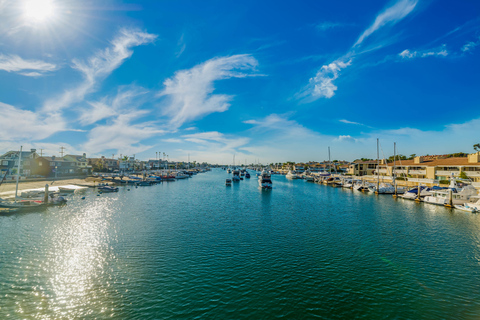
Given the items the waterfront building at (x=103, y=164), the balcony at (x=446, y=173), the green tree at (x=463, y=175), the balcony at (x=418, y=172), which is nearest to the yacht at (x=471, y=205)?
the green tree at (x=463, y=175)

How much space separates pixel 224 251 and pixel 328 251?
1171 cm

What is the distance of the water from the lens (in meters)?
14.4

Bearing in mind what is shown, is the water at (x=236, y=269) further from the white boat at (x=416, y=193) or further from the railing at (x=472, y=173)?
the railing at (x=472, y=173)

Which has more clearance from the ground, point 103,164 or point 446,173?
point 103,164

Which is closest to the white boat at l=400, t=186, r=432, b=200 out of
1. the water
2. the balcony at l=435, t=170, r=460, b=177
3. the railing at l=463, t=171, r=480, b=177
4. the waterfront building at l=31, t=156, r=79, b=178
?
the railing at l=463, t=171, r=480, b=177

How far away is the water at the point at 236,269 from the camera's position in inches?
568

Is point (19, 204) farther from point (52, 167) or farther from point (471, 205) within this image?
point (471, 205)

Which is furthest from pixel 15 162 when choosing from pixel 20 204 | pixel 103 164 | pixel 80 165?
pixel 103 164

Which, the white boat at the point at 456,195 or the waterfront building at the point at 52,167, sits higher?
the waterfront building at the point at 52,167

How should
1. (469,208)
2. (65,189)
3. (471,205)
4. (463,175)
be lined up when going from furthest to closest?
(65,189), (463,175), (471,205), (469,208)

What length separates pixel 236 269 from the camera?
1977cm

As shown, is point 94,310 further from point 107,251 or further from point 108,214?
point 108,214

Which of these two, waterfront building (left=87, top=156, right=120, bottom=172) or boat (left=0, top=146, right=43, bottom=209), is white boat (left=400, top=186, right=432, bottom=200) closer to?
boat (left=0, top=146, right=43, bottom=209)

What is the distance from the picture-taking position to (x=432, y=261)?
21547 mm
